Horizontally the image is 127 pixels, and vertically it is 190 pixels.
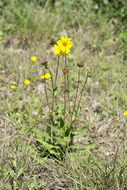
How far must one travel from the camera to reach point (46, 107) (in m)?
2.27

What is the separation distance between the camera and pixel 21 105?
2.21 m

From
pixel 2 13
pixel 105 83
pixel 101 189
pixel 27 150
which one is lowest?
pixel 101 189

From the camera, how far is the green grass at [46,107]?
4.92ft

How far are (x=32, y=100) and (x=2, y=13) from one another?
6.62 feet

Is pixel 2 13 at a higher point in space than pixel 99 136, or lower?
higher

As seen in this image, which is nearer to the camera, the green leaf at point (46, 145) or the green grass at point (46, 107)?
the green grass at point (46, 107)

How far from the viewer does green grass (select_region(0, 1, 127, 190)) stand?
1.50 metres

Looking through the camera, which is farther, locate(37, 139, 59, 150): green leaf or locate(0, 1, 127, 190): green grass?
locate(37, 139, 59, 150): green leaf

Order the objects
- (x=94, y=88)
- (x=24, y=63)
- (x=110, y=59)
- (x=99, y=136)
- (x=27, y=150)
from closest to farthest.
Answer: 1. (x=27, y=150)
2. (x=99, y=136)
3. (x=94, y=88)
4. (x=24, y=63)
5. (x=110, y=59)

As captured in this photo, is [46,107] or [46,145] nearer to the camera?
[46,145]

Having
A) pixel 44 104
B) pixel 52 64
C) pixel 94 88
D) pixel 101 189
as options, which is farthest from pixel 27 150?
pixel 52 64

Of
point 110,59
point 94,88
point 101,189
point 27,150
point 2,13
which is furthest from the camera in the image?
point 2,13

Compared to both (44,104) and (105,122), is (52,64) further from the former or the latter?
(105,122)

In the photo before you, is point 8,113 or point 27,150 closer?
point 27,150
